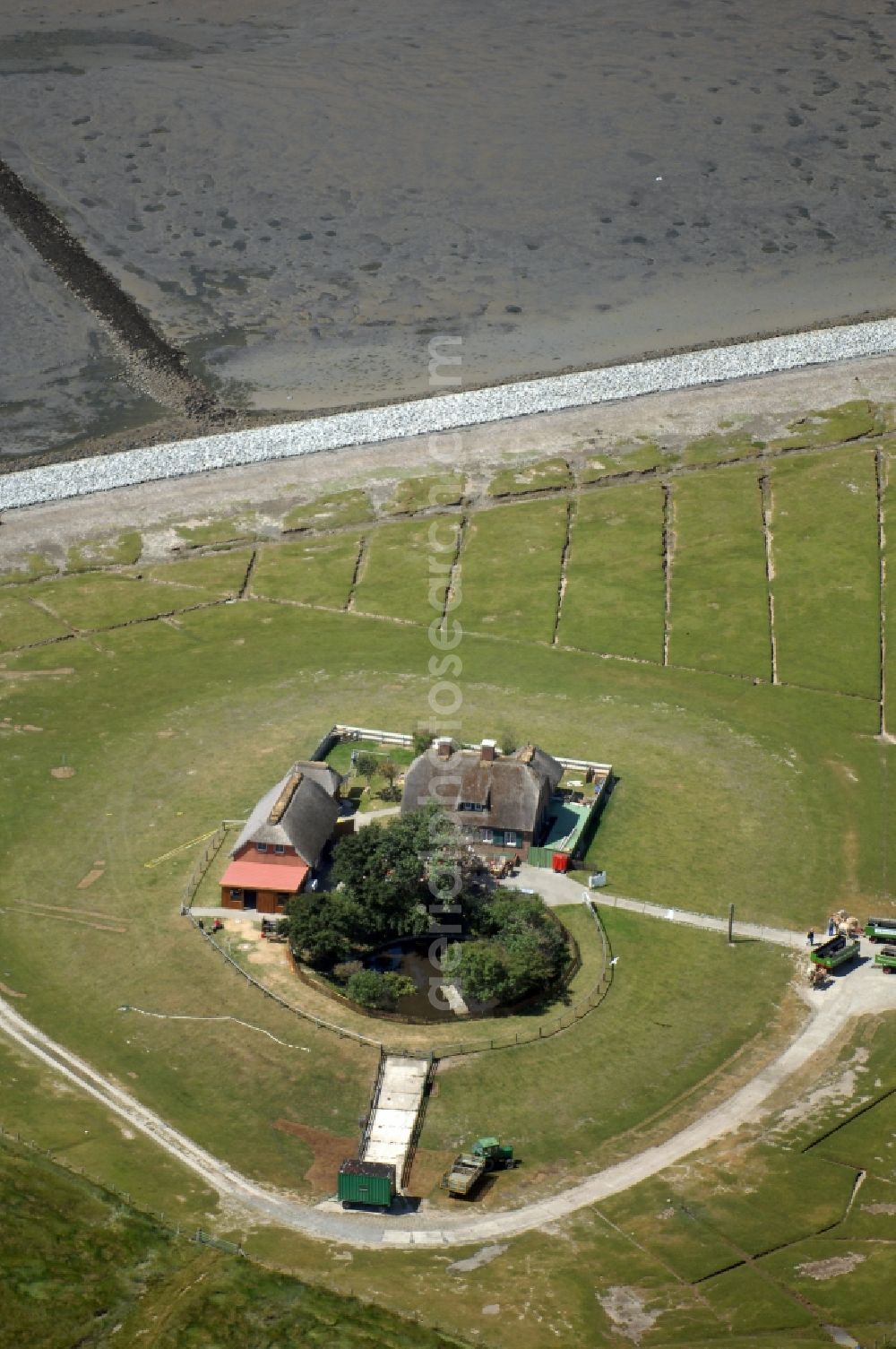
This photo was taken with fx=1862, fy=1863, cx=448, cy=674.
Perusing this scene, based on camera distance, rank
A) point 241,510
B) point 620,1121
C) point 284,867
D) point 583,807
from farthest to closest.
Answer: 1. point 241,510
2. point 583,807
3. point 284,867
4. point 620,1121

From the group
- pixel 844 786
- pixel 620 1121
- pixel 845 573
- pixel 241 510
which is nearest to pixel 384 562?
pixel 241 510

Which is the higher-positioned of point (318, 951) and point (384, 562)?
point (318, 951)

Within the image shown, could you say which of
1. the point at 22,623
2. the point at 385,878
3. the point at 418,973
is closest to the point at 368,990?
the point at 418,973

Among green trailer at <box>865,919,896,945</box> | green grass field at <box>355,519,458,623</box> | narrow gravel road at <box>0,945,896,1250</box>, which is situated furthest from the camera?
green grass field at <box>355,519,458,623</box>

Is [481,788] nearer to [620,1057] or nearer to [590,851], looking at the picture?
[590,851]

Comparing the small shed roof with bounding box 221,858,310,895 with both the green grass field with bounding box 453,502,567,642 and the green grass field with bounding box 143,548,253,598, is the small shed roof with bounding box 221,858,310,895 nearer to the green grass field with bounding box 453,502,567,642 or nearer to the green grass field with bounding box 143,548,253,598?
the green grass field with bounding box 453,502,567,642

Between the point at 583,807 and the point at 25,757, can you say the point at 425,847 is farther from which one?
the point at 25,757

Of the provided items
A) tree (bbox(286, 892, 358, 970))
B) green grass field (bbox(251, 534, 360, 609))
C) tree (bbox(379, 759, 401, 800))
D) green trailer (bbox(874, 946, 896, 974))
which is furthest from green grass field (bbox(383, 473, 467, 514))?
green trailer (bbox(874, 946, 896, 974))

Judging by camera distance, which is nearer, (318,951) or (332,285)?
(318,951)

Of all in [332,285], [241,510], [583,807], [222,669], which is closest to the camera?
[583,807]
